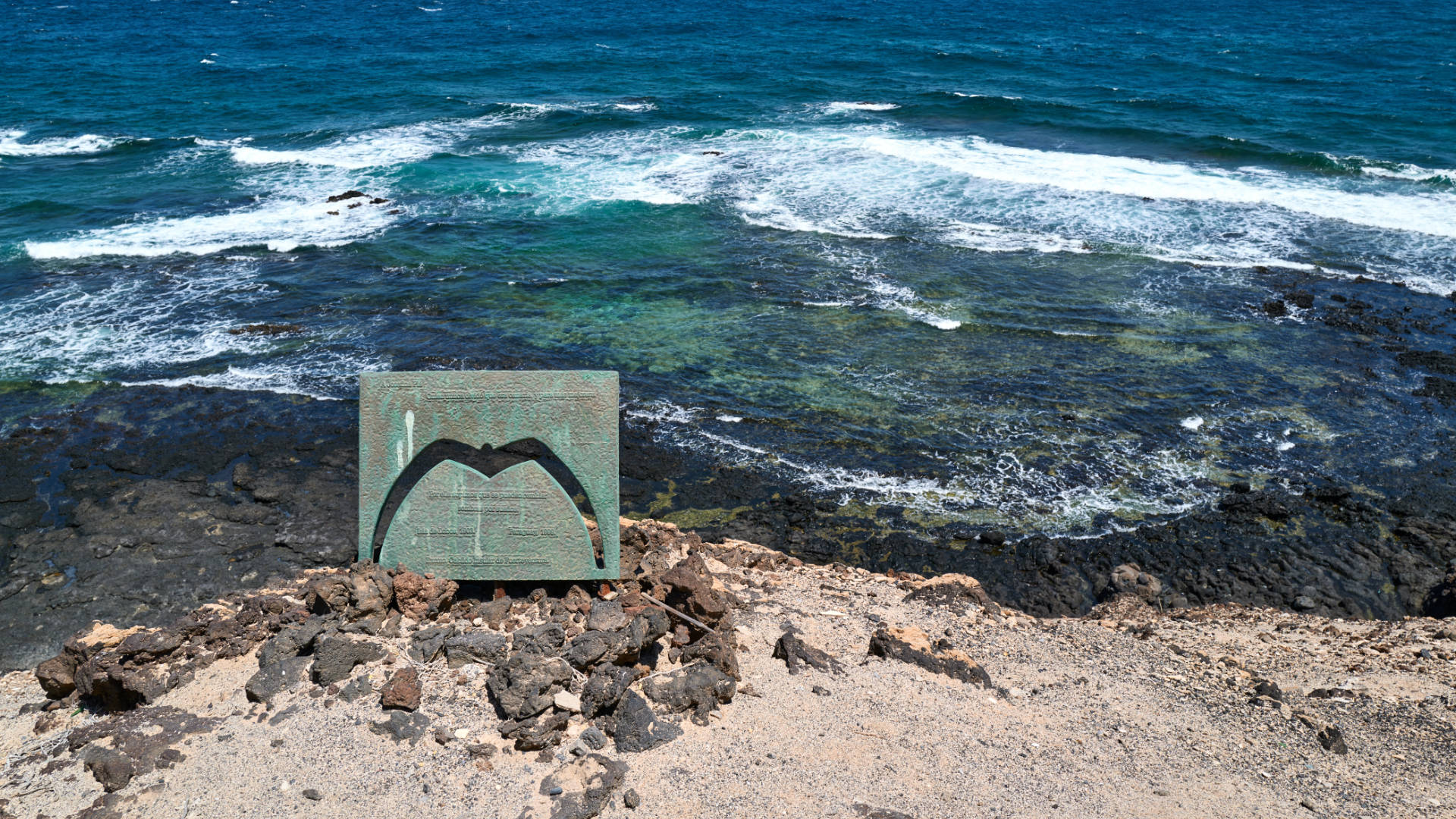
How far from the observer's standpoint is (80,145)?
2544 centimetres

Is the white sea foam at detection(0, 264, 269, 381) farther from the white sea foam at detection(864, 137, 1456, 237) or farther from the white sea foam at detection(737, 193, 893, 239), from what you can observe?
the white sea foam at detection(864, 137, 1456, 237)

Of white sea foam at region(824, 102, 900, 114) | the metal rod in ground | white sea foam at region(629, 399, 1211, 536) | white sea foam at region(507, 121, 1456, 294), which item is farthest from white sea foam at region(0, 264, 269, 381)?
white sea foam at region(824, 102, 900, 114)

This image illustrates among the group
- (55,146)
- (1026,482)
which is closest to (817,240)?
(1026,482)

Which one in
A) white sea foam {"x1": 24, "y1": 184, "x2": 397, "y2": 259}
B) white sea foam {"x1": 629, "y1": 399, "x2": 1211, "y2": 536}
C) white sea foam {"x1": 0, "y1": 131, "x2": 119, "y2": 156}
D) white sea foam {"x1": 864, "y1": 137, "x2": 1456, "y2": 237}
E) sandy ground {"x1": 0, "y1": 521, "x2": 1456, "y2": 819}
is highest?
white sea foam {"x1": 864, "y1": 137, "x2": 1456, "y2": 237}

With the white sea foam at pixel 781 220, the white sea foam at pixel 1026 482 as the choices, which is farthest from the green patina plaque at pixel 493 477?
the white sea foam at pixel 781 220

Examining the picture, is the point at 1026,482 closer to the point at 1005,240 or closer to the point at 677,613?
the point at 677,613

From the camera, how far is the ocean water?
11633 mm

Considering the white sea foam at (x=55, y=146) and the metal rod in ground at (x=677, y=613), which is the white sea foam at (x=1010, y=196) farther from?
the metal rod in ground at (x=677, y=613)

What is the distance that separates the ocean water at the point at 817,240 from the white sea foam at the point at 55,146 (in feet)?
0.53

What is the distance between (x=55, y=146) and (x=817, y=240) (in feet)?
69.9

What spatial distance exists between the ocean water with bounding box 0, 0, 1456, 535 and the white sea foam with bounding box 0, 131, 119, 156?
163 millimetres

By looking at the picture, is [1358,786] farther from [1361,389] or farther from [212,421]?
[212,421]

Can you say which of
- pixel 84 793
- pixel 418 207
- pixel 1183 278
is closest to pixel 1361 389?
pixel 1183 278

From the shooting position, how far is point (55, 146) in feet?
83.8
